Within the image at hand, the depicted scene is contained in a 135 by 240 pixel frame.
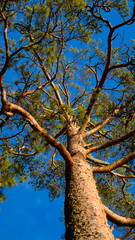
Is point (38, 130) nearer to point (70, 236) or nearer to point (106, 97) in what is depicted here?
point (70, 236)

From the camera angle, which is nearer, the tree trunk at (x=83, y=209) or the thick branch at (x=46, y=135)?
the tree trunk at (x=83, y=209)

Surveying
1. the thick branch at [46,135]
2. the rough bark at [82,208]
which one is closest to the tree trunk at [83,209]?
the rough bark at [82,208]

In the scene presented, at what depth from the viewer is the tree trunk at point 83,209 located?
199 centimetres

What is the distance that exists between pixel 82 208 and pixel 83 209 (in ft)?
0.08

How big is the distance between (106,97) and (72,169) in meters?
4.24

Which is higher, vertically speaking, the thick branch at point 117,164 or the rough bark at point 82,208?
the thick branch at point 117,164

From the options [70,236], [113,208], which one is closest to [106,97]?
[113,208]

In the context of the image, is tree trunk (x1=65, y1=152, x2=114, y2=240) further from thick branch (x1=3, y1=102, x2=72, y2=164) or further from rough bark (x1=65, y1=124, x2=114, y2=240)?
thick branch (x1=3, y1=102, x2=72, y2=164)

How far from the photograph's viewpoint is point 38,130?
3.31 m

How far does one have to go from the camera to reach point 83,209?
2.29 metres

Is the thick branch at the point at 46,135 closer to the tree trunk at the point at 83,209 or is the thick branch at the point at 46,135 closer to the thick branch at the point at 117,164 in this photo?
the tree trunk at the point at 83,209

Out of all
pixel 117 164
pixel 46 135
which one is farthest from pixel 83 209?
pixel 46 135

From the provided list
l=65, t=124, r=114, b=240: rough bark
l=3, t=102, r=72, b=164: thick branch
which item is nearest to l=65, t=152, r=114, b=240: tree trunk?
l=65, t=124, r=114, b=240: rough bark

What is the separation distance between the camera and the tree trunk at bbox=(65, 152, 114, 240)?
1990mm
